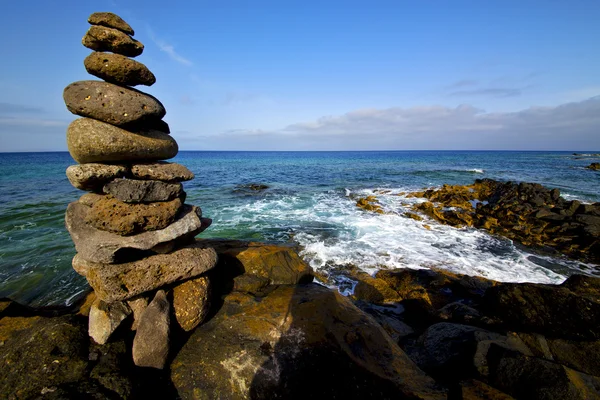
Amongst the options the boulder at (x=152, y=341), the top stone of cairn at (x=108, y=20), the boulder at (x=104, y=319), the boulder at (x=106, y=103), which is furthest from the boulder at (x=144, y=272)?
the top stone of cairn at (x=108, y=20)

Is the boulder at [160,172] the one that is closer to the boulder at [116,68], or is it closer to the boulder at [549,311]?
the boulder at [116,68]

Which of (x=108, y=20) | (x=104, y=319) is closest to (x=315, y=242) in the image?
(x=104, y=319)

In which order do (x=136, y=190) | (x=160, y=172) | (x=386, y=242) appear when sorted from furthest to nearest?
(x=386, y=242) → (x=160, y=172) → (x=136, y=190)

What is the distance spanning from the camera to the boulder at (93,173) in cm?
516

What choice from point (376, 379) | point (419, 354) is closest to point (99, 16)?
point (376, 379)

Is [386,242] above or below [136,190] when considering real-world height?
below

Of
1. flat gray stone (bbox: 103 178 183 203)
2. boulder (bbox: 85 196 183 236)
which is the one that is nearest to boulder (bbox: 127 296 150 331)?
boulder (bbox: 85 196 183 236)

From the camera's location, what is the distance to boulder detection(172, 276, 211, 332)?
5.20 metres

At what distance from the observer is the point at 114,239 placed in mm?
5273

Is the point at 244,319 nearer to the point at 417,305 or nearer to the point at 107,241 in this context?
the point at 107,241

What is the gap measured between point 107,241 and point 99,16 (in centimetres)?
447

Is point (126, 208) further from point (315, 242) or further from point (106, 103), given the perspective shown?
point (315, 242)

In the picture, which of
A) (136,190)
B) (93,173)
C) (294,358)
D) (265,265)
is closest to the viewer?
(294,358)

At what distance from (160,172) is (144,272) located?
6.95ft
